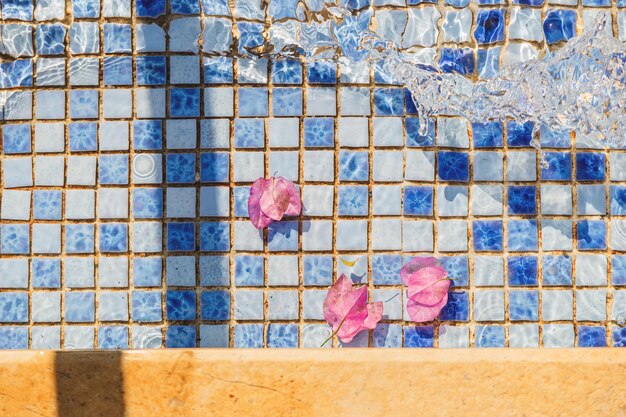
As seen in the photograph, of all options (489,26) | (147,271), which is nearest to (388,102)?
(489,26)

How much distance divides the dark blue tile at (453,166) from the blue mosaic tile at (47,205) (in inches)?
60.4

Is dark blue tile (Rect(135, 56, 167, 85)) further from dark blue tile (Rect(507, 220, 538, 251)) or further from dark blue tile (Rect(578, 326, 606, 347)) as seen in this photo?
dark blue tile (Rect(578, 326, 606, 347))

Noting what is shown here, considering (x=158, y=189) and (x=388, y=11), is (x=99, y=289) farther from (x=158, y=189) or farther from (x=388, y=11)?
(x=388, y=11)

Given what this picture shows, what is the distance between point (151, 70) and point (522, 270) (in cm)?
169

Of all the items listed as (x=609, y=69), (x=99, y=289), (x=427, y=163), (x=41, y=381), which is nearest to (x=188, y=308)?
(x=99, y=289)

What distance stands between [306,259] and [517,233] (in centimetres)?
85

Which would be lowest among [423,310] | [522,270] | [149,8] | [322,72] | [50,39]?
[423,310]

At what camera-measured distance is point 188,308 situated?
8.86ft

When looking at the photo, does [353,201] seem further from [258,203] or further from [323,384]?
[323,384]

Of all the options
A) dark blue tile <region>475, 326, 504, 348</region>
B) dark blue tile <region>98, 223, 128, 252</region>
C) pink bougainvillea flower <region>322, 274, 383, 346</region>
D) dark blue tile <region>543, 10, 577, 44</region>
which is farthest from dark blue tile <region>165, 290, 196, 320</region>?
dark blue tile <region>543, 10, 577, 44</region>

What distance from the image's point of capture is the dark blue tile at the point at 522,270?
2701mm

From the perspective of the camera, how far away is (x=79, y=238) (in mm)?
2721

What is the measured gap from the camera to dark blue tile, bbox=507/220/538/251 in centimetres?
271

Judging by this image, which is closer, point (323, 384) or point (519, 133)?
point (323, 384)
